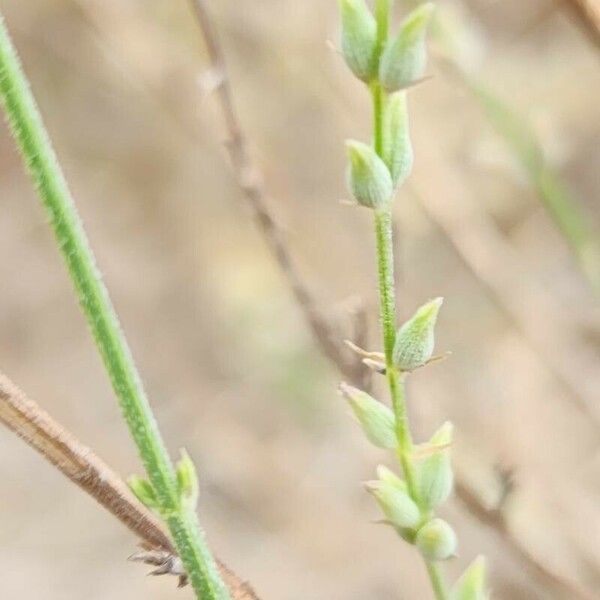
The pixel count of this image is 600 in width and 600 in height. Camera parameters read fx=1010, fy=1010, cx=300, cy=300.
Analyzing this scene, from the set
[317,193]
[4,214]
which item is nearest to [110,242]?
[4,214]

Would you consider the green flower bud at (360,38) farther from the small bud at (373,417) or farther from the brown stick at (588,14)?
the brown stick at (588,14)

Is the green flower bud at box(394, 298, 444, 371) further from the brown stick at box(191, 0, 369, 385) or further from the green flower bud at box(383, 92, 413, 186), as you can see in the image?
the brown stick at box(191, 0, 369, 385)

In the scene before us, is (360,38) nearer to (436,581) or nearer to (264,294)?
(436,581)

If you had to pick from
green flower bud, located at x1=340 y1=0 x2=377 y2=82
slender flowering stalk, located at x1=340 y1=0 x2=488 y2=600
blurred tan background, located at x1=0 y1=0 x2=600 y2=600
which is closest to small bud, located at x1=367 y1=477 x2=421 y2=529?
slender flowering stalk, located at x1=340 y1=0 x2=488 y2=600

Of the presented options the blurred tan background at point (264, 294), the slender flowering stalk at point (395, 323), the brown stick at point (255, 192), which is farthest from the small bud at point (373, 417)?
the blurred tan background at point (264, 294)

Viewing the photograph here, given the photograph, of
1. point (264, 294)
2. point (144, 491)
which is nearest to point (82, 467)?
point (144, 491)

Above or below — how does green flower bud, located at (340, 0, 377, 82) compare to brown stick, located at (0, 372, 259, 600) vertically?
above

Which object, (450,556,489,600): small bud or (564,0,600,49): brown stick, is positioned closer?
(450,556,489,600): small bud
